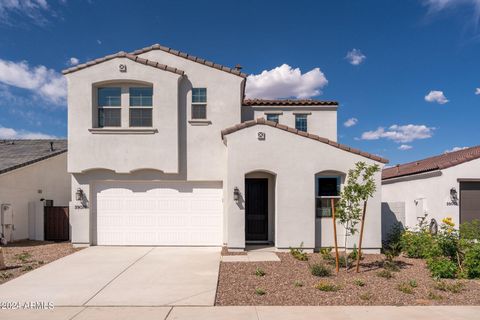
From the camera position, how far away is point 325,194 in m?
11.5

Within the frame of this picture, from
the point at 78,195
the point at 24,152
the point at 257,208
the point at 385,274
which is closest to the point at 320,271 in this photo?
the point at 385,274

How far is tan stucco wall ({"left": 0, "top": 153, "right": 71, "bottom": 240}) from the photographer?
1380cm

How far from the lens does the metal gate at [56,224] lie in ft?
45.7

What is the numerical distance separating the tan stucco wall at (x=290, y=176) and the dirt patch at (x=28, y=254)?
226 inches

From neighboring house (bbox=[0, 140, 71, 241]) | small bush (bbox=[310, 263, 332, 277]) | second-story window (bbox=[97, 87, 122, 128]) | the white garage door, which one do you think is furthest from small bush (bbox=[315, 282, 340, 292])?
neighboring house (bbox=[0, 140, 71, 241])

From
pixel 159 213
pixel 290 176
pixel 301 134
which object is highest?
pixel 301 134

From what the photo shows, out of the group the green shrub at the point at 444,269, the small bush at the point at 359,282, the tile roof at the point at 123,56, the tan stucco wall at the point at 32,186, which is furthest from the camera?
the tan stucco wall at the point at 32,186

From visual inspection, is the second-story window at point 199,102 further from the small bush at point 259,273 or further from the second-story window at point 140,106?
the small bush at point 259,273

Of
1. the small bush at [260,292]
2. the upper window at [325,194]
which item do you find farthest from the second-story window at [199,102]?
the small bush at [260,292]

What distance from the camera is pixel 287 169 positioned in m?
11.2

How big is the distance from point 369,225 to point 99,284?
27.6ft

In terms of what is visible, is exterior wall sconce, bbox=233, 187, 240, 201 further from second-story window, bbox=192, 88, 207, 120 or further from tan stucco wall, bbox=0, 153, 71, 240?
tan stucco wall, bbox=0, 153, 71, 240

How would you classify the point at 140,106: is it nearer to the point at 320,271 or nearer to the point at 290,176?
the point at 290,176

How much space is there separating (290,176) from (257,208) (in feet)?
6.58
